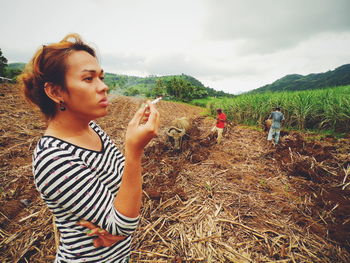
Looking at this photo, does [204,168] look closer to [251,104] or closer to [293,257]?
[293,257]

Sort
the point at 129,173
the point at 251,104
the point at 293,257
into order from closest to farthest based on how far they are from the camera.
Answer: the point at 129,173
the point at 293,257
the point at 251,104

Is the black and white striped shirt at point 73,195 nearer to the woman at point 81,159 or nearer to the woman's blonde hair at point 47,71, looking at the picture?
the woman at point 81,159

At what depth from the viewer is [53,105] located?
100cm

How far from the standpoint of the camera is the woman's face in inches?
35.8

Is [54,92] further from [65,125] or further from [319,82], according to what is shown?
[319,82]

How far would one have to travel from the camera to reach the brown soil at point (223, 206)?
2236mm

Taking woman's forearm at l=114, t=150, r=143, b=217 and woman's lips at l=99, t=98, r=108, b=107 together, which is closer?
woman's forearm at l=114, t=150, r=143, b=217

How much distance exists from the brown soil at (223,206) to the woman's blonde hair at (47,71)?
Result: 12 centimetres

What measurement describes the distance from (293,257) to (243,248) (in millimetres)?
634

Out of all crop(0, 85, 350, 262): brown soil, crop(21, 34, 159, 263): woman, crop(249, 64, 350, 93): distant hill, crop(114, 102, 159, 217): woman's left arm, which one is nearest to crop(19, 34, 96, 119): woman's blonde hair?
crop(21, 34, 159, 263): woman

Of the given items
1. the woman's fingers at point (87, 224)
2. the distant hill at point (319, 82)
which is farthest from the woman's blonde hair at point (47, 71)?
the distant hill at point (319, 82)

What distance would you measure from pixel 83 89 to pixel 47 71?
0.75 feet

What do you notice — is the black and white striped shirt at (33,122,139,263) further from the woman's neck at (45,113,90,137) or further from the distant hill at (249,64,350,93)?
the distant hill at (249,64,350,93)

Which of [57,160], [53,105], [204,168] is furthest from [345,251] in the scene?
[53,105]
